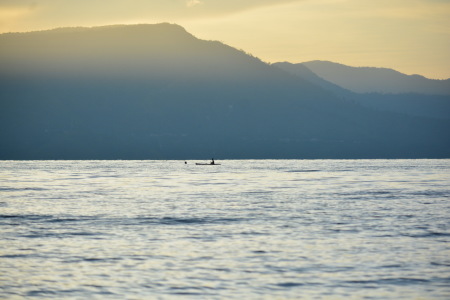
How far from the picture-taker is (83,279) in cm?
3609

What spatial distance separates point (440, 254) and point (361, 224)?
18575 millimetres

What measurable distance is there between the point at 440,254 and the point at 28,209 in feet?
167

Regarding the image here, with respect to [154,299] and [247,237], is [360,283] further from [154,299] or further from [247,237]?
[247,237]

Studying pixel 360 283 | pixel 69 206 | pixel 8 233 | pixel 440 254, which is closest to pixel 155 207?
pixel 69 206

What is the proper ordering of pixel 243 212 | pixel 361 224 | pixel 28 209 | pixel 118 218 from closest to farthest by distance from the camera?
pixel 361 224 < pixel 118 218 < pixel 243 212 < pixel 28 209

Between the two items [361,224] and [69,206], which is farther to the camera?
[69,206]

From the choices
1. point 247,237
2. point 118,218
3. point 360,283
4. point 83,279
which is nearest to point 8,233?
point 118,218

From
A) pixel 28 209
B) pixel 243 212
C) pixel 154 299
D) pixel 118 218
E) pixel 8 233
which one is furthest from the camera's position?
pixel 28 209

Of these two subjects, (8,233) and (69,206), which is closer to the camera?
(8,233)

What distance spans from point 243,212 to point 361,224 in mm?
15965

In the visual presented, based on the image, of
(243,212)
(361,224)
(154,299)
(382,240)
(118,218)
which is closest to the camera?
(154,299)

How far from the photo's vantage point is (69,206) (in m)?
85.9

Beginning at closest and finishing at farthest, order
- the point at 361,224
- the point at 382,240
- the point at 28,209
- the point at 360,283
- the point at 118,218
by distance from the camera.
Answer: the point at 360,283, the point at 382,240, the point at 361,224, the point at 118,218, the point at 28,209

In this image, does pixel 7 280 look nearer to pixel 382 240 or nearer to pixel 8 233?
pixel 8 233
